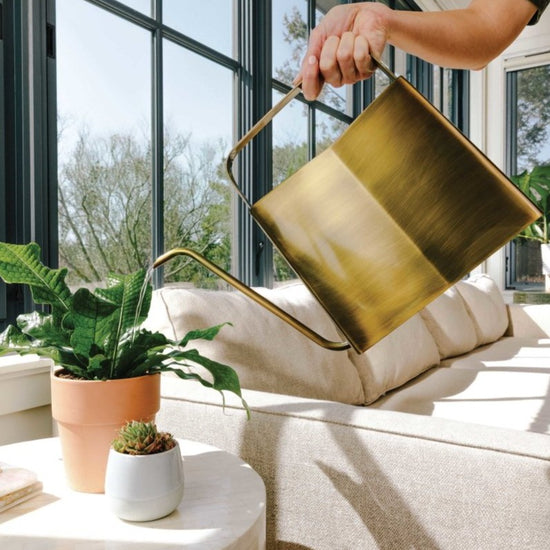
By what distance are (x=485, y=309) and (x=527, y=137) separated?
2162 mm

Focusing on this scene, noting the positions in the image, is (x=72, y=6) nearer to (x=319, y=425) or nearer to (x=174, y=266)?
(x=174, y=266)

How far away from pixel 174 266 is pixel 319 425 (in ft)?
3.31

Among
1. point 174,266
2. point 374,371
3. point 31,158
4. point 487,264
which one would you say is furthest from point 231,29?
point 487,264

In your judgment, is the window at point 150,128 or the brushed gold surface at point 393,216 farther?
the window at point 150,128

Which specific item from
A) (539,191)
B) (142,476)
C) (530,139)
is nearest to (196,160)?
(142,476)

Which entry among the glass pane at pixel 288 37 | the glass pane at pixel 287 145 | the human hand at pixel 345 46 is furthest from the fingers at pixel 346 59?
the glass pane at pixel 288 37

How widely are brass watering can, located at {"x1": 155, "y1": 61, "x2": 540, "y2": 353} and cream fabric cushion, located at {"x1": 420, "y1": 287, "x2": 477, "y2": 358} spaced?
6.88 ft

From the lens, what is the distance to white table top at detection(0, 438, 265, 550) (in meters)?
0.68

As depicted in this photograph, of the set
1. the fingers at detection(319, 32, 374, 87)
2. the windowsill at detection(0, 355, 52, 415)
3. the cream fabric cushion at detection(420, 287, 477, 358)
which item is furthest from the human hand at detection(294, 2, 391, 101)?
the cream fabric cushion at detection(420, 287, 477, 358)

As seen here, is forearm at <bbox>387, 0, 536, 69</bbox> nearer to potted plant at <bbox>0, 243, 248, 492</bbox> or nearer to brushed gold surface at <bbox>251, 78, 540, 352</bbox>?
brushed gold surface at <bbox>251, 78, 540, 352</bbox>

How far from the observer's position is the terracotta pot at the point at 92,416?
2.60 ft

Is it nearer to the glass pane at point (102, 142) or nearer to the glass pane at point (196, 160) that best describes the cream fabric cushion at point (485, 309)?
the glass pane at point (196, 160)

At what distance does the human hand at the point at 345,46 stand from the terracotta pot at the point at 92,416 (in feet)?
1.53

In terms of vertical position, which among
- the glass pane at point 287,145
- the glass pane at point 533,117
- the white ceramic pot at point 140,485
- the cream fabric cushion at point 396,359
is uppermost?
the glass pane at point 533,117
